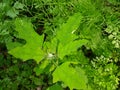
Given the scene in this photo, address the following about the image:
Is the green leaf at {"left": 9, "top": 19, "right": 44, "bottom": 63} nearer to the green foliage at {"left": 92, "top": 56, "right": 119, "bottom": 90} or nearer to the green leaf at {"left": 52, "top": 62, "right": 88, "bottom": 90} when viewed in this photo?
the green leaf at {"left": 52, "top": 62, "right": 88, "bottom": 90}

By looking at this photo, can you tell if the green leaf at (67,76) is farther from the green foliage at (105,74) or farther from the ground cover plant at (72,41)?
the green foliage at (105,74)

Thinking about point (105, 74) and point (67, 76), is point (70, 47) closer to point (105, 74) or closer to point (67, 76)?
point (67, 76)

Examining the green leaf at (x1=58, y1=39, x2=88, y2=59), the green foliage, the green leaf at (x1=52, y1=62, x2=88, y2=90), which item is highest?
the green leaf at (x1=58, y1=39, x2=88, y2=59)

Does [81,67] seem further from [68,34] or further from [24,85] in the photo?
[24,85]

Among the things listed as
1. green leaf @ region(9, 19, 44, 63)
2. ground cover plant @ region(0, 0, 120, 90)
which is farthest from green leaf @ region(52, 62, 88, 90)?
green leaf @ region(9, 19, 44, 63)

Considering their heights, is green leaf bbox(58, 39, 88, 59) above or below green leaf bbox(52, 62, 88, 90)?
above

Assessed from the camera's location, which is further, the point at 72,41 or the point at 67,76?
the point at 72,41

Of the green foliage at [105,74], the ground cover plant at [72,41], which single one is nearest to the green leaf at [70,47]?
the ground cover plant at [72,41]

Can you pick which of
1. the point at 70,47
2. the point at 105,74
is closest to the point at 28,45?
the point at 70,47
